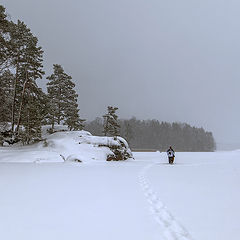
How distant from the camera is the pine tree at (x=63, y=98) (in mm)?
29906

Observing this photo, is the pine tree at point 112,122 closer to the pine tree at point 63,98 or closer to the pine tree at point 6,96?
the pine tree at point 63,98

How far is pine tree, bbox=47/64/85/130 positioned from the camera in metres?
29.9

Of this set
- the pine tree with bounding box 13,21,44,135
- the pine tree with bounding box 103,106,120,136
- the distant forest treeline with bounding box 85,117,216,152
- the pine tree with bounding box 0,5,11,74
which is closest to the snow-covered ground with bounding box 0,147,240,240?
the pine tree with bounding box 0,5,11,74

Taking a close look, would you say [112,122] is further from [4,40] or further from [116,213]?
[116,213]

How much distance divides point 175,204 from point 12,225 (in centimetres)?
394

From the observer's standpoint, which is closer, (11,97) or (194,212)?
(194,212)

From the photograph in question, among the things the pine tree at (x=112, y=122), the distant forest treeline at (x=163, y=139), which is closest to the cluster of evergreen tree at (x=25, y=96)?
the pine tree at (x=112, y=122)

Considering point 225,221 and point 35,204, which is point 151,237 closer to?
point 225,221

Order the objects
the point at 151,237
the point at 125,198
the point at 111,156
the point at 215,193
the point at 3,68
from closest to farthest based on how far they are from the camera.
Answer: the point at 151,237 → the point at 125,198 → the point at 215,193 → the point at 3,68 → the point at 111,156

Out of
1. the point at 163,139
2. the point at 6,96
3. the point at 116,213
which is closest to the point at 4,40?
the point at 6,96

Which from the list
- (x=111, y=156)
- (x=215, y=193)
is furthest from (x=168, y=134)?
(x=215, y=193)

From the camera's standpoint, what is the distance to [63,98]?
30.2m

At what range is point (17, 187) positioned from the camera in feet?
26.3

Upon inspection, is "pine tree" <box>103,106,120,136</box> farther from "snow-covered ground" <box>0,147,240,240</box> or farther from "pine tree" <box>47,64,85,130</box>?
"snow-covered ground" <box>0,147,240,240</box>
